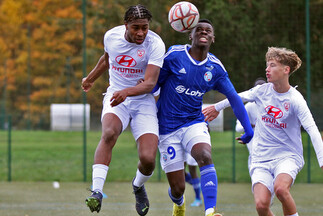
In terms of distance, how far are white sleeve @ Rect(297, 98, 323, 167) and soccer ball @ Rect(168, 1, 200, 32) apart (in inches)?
59.6

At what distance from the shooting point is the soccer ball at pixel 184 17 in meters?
7.64

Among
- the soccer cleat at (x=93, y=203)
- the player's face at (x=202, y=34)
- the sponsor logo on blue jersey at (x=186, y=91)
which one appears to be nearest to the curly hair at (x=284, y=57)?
the player's face at (x=202, y=34)

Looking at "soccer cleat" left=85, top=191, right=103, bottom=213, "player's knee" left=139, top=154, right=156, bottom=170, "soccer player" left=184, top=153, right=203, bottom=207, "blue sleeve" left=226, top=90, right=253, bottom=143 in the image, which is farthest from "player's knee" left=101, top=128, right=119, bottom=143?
"soccer player" left=184, top=153, right=203, bottom=207

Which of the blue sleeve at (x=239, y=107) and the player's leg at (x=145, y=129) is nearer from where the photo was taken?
the player's leg at (x=145, y=129)

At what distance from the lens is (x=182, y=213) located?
8273 millimetres

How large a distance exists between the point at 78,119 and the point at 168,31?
11730mm

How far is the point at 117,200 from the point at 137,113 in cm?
477

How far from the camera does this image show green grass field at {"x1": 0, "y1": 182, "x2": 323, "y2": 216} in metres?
10.5

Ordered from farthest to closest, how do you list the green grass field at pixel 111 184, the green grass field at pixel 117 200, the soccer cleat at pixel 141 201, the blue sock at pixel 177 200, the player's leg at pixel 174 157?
the green grass field at pixel 111 184 < the green grass field at pixel 117 200 < the soccer cleat at pixel 141 201 < the blue sock at pixel 177 200 < the player's leg at pixel 174 157

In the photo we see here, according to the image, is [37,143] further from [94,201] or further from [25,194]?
[94,201]

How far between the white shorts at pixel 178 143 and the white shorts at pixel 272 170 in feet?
2.55

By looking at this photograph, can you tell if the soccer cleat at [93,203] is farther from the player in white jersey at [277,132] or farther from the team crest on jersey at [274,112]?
the team crest on jersey at [274,112]

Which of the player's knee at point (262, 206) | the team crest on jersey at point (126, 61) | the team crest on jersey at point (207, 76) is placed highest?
the team crest on jersey at point (126, 61)

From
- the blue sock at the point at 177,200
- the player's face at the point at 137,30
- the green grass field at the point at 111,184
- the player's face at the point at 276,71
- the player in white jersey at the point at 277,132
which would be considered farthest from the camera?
the green grass field at the point at 111,184
